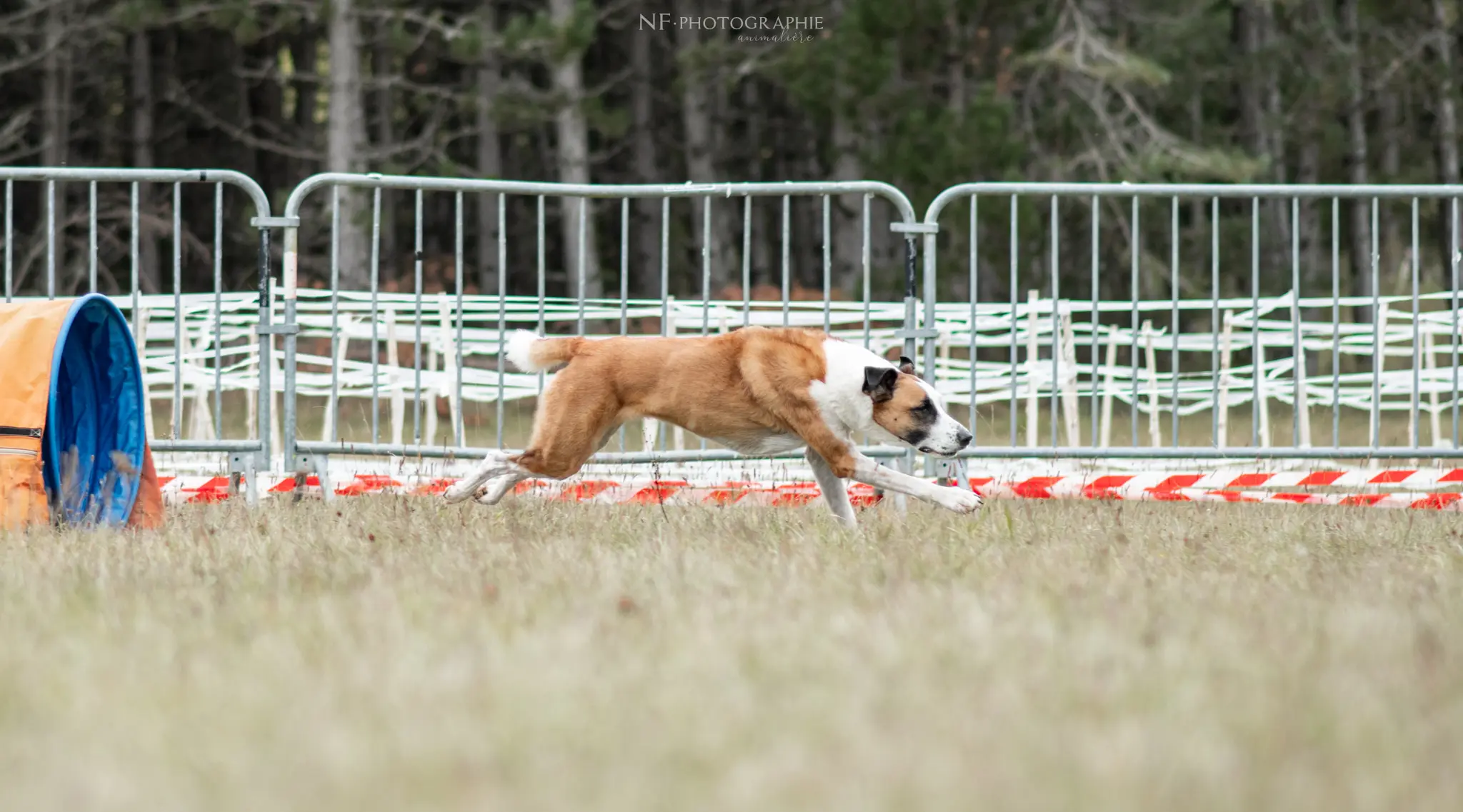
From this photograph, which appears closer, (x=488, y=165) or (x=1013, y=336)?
(x=1013, y=336)

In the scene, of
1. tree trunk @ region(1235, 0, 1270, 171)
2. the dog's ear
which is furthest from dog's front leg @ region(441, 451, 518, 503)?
tree trunk @ region(1235, 0, 1270, 171)

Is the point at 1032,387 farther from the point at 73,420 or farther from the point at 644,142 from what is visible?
the point at 644,142

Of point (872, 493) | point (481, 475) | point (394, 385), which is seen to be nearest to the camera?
point (481, 475)

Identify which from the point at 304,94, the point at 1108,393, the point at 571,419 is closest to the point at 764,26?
the point at 304,94

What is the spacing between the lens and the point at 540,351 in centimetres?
653

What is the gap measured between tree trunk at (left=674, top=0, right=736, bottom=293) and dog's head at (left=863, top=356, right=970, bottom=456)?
1687 centimetres

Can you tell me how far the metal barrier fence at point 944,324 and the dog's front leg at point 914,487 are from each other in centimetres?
132

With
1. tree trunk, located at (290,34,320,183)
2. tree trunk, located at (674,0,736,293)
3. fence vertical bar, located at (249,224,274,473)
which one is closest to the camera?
fence vertical bar, located at (249,224,274,473)

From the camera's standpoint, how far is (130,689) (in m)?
3.56

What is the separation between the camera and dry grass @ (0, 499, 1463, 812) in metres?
2.85

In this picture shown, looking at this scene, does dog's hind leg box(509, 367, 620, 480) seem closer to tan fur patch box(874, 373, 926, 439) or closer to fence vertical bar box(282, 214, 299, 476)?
tan fur patch box(874, 373, 926, 439)

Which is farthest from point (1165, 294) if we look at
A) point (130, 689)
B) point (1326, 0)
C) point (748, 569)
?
point (130, 689)

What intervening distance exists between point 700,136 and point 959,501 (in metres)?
20.0

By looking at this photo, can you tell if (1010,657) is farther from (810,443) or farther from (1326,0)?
(1326,0)
